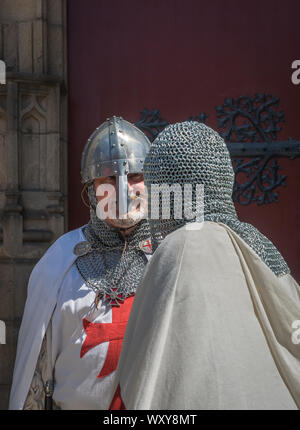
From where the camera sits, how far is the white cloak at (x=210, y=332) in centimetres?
126

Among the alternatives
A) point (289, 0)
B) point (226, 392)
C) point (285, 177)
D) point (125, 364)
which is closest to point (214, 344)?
point (226, 392)

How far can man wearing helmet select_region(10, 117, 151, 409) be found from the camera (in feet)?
8.11

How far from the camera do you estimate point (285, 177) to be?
381 cm

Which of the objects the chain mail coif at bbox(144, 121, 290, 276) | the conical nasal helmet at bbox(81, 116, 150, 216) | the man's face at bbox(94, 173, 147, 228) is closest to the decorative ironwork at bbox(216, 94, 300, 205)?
the conical nasal helmet at bbox(81, 116, 150, 216)

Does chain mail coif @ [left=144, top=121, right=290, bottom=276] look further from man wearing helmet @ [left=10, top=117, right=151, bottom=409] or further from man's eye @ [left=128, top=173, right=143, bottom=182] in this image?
man's eye @ [left=128, top=173, right=143, bottom=182]

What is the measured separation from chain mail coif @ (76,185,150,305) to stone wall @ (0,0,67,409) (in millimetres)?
804

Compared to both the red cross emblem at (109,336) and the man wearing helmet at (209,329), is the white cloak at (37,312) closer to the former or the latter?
the red cross emblem at (109,336)

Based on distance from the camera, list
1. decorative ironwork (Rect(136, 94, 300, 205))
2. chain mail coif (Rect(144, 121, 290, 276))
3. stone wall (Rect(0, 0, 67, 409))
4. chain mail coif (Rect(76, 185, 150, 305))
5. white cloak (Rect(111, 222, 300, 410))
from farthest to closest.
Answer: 1. decorative ironwork (Rect(136, 94, 300, 205))
2. stone wall (Rect(0, 0, 67, 409))
3. chain mail coif (Rect(76, 185, 150, 305))
4. chain mail coif (Rect(144, 121, 290, 276))
5. white cloak (Rect(111, 222, 300, 410))

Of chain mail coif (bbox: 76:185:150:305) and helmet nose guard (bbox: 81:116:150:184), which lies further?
helmet nose guard (bbox: 81:116:150:184)

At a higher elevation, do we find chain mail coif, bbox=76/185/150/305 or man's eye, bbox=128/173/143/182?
man's eye, bbox=128/173/143/182

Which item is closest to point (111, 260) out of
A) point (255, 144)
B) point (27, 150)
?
point (27, 150)

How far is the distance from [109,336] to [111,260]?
40cm

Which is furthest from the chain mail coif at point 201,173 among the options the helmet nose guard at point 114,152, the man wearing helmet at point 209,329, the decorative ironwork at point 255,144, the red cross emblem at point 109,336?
the decorative ironwork at point 255,144

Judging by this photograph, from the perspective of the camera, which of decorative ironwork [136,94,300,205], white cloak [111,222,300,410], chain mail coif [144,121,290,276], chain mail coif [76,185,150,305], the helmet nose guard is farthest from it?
decorative ironwork [136,94,300,205]
